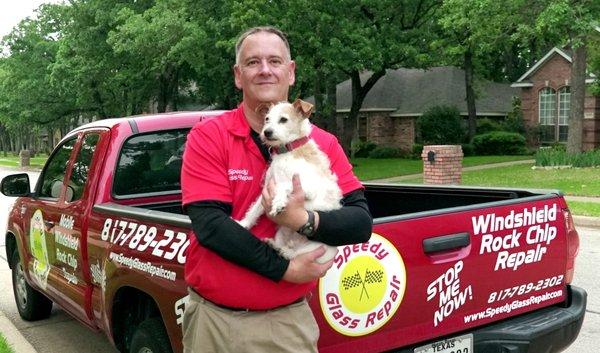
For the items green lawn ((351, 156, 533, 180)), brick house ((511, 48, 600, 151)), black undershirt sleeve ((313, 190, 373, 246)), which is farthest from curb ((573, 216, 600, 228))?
Answer: brick house ((511, 48, 600, 151))

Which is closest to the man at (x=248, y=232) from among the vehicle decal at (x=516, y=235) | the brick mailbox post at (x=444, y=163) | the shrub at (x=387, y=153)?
the vehicle decal at (x=516, y=235)

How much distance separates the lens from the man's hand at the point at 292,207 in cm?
209

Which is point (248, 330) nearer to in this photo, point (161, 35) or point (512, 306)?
point (512, 306)

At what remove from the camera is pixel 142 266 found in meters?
3.35

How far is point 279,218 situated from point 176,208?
276cm

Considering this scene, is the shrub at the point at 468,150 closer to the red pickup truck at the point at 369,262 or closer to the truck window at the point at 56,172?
the red pickup truck at the point at 369,262

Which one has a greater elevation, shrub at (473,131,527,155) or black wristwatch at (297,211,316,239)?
black wristwatch at (297,211,316,239)

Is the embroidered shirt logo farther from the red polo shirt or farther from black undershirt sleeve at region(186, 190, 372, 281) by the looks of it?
black undershirt sleeve at region(186, 190, 372, 281)

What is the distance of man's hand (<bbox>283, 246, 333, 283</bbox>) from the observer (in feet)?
7.10

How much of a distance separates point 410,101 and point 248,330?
37929 millimetres

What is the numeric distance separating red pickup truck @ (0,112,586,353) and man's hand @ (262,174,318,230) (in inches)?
24.3

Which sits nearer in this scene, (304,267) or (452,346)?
(304,267)

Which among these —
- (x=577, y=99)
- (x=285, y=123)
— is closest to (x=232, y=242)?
(x=285, y=123)

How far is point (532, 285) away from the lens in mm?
3496
